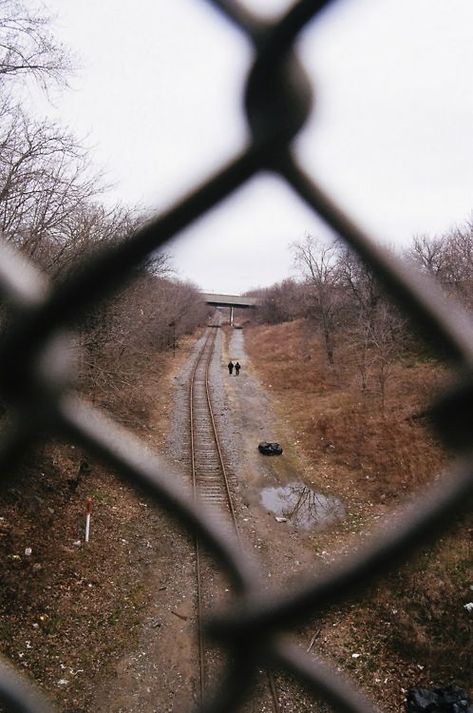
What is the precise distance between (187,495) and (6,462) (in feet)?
1.17

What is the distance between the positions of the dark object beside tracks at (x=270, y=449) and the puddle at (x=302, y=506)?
5.09ft

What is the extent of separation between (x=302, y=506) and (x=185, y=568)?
2.75 meters

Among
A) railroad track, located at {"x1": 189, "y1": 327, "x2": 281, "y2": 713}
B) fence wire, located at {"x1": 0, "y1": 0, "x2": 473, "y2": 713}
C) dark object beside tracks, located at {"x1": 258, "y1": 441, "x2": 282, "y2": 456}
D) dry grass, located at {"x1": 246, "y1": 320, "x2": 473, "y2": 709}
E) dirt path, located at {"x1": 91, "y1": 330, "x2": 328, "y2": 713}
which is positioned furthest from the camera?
dark object beside tracks, located at {"x1": 258, "y1": 441, "x2": 282, "y2": 456}

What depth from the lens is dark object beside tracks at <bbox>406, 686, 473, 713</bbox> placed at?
411 centimetres

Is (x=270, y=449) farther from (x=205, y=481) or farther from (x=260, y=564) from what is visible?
(x=260, y=564)

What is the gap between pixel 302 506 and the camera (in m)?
8.41

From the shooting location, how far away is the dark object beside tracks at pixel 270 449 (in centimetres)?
1086

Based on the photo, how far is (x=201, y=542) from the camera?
1021 millimetres

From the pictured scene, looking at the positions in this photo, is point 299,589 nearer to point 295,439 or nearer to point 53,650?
point 53,650

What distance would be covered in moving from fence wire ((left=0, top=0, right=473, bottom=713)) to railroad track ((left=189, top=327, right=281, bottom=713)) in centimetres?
160

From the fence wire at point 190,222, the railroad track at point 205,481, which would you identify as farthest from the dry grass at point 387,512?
the railroad track at point 205,481

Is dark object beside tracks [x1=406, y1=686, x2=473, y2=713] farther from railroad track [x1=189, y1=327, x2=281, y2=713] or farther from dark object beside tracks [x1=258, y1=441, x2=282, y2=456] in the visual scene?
dark object beside tracks [x1=258, y1=441, x2=282, y2=456]

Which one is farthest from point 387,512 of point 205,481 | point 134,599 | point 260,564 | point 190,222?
point 190,222

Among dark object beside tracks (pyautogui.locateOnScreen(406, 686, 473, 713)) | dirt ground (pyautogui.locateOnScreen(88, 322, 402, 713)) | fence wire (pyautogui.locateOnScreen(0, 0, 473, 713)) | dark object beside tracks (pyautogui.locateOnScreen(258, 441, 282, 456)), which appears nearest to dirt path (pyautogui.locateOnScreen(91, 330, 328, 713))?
dirt ground (pyautogui.locateOnScreen(88, 322, 402, 713))
